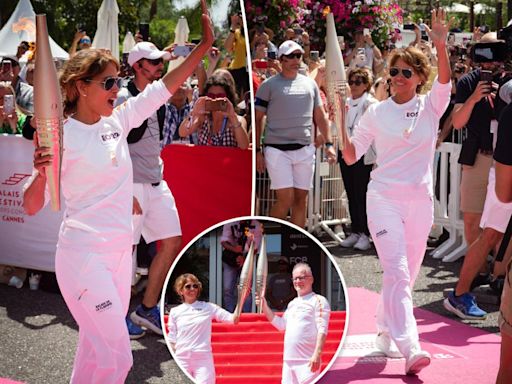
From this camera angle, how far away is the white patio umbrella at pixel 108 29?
14.5ft

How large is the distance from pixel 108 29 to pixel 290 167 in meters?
3.70

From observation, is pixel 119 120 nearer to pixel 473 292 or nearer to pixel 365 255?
pixel 473 292

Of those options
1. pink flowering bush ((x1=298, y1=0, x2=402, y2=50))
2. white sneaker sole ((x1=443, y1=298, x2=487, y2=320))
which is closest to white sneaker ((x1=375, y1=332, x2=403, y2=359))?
white sneaker sole ((x1=443, y1=298, x2=487, y2=320))

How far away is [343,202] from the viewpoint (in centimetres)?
1121

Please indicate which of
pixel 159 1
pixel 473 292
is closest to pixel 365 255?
pixel 473 292

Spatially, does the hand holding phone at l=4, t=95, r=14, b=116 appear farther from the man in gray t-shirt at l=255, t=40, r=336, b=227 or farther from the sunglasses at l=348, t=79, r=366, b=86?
the sunglasses at l=348, t=79, r=366, b=86

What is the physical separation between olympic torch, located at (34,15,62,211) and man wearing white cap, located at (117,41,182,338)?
0.84 meters

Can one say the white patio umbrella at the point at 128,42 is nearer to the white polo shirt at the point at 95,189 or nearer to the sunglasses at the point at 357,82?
the white polo shirt at the point at 95,189

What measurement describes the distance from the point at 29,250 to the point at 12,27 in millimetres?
3095

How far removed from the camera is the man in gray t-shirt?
801 centimetres

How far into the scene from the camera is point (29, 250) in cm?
718

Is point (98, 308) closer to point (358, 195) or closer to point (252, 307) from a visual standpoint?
point (252, 307)

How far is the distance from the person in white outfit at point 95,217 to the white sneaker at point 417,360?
6.14ft

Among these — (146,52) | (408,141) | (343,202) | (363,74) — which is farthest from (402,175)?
(343,202)
